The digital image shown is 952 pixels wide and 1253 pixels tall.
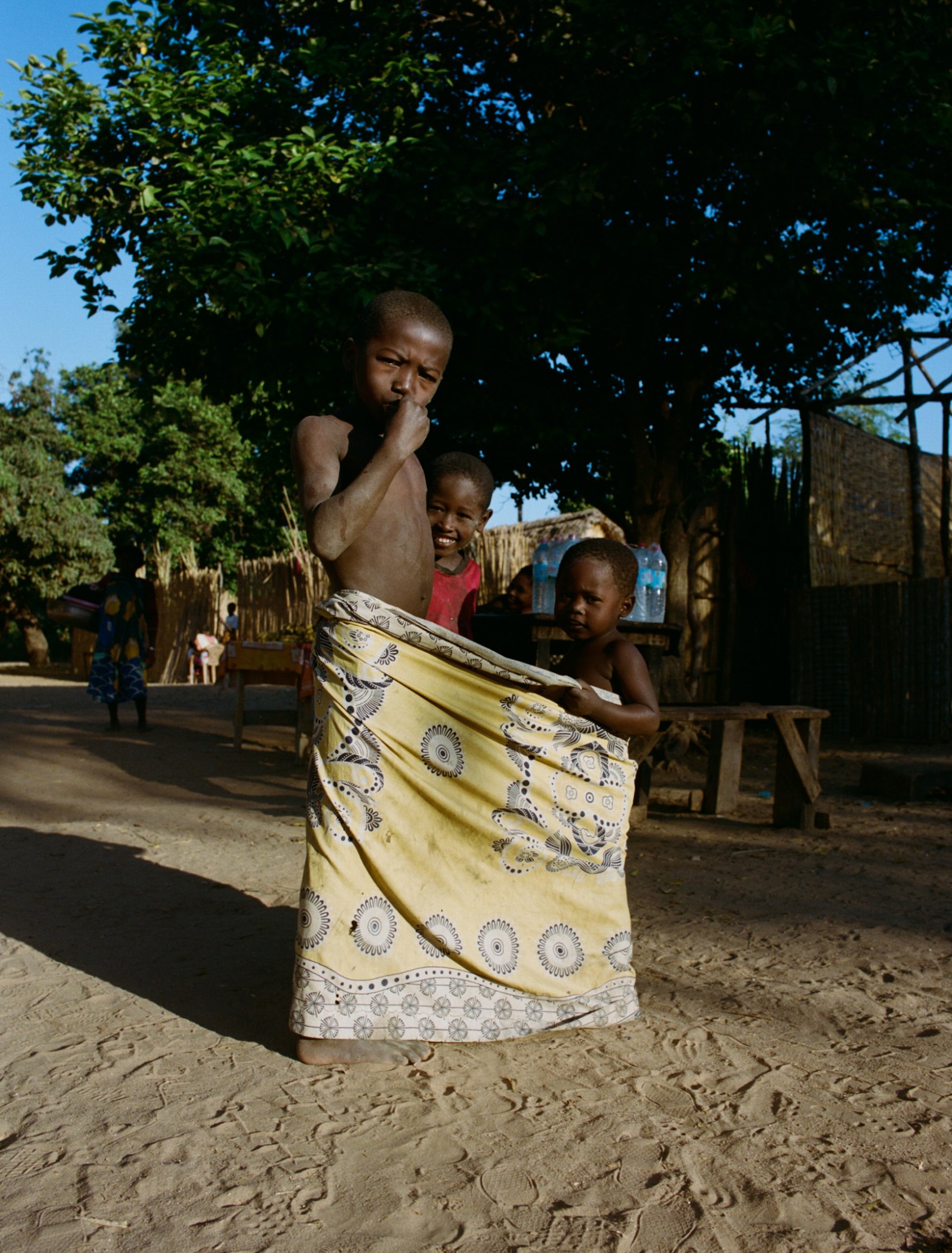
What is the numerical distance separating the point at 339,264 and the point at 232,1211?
5942 mm

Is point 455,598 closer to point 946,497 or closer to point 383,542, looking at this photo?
point 383,542

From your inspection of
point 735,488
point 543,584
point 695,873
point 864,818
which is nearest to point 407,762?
point 695,873

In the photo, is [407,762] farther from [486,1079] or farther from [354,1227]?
[354,1227]

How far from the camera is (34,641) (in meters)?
23.8

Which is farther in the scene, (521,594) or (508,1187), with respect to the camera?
(521,594)

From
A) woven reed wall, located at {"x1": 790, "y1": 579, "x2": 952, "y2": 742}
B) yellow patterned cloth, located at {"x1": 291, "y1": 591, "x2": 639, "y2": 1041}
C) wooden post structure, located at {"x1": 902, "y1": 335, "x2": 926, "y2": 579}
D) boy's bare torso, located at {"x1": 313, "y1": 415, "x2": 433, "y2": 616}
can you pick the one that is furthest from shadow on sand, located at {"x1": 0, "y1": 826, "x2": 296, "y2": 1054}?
wooden post structure, located at {"x1": 902, "y1": 335, "x2": 926, "y2": 579}

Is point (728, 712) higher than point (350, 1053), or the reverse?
point (728, 712)

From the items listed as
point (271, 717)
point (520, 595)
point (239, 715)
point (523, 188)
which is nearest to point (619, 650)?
point (520, 595)

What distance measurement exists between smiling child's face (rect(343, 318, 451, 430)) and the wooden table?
16.4 feet

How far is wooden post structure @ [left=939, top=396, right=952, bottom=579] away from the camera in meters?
10.1

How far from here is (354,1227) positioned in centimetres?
147

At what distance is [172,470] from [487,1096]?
21041 mm

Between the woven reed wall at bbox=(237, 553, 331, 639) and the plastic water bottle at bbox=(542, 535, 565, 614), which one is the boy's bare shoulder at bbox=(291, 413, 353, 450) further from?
the woven reed wall at bbox=(237, 553, 331, 639)

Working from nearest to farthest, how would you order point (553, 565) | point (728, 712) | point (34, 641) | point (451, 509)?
point (451, 509)
point (728, 712)
point (553, 565)
point (34, 641)
